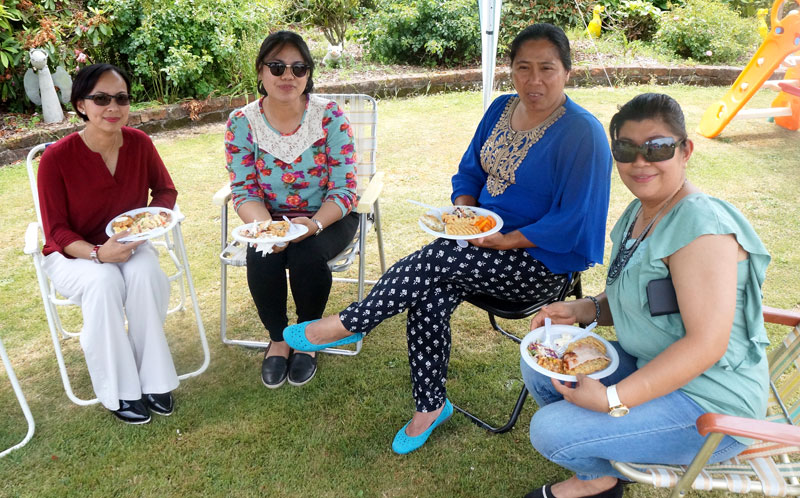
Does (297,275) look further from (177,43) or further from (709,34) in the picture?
(709,34)

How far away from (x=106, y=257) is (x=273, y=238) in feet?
2.38

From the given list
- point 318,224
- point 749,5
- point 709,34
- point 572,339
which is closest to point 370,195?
point 318,224

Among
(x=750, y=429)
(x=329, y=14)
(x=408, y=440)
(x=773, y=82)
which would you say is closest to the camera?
(x=750, y=429)

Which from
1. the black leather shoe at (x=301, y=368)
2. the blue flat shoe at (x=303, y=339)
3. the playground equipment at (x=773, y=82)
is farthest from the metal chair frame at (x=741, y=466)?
the playground equipment at (x=773, y=82)

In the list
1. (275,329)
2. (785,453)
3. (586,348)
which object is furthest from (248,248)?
(785,453)

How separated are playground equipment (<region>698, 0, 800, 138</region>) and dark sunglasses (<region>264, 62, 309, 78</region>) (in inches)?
191

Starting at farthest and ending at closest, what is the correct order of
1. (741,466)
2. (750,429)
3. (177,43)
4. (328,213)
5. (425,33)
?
(425,33) → (177,43) → (328,213) → (741,466) → (750,429)

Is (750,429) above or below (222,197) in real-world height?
below

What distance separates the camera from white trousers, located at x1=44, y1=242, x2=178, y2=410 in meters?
2.46

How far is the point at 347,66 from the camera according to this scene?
8.32m

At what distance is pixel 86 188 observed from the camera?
2615mm

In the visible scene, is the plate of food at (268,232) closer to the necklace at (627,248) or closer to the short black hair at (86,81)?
the short black hair at (86,81)

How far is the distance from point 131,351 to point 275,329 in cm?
67

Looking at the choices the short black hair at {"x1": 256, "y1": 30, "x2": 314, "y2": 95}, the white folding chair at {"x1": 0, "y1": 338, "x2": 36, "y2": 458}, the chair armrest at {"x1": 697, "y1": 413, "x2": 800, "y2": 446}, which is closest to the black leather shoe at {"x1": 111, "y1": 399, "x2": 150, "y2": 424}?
the white folding chair at {"x1": 0, "y1": 338, "x2": 36, "y2": 458}
